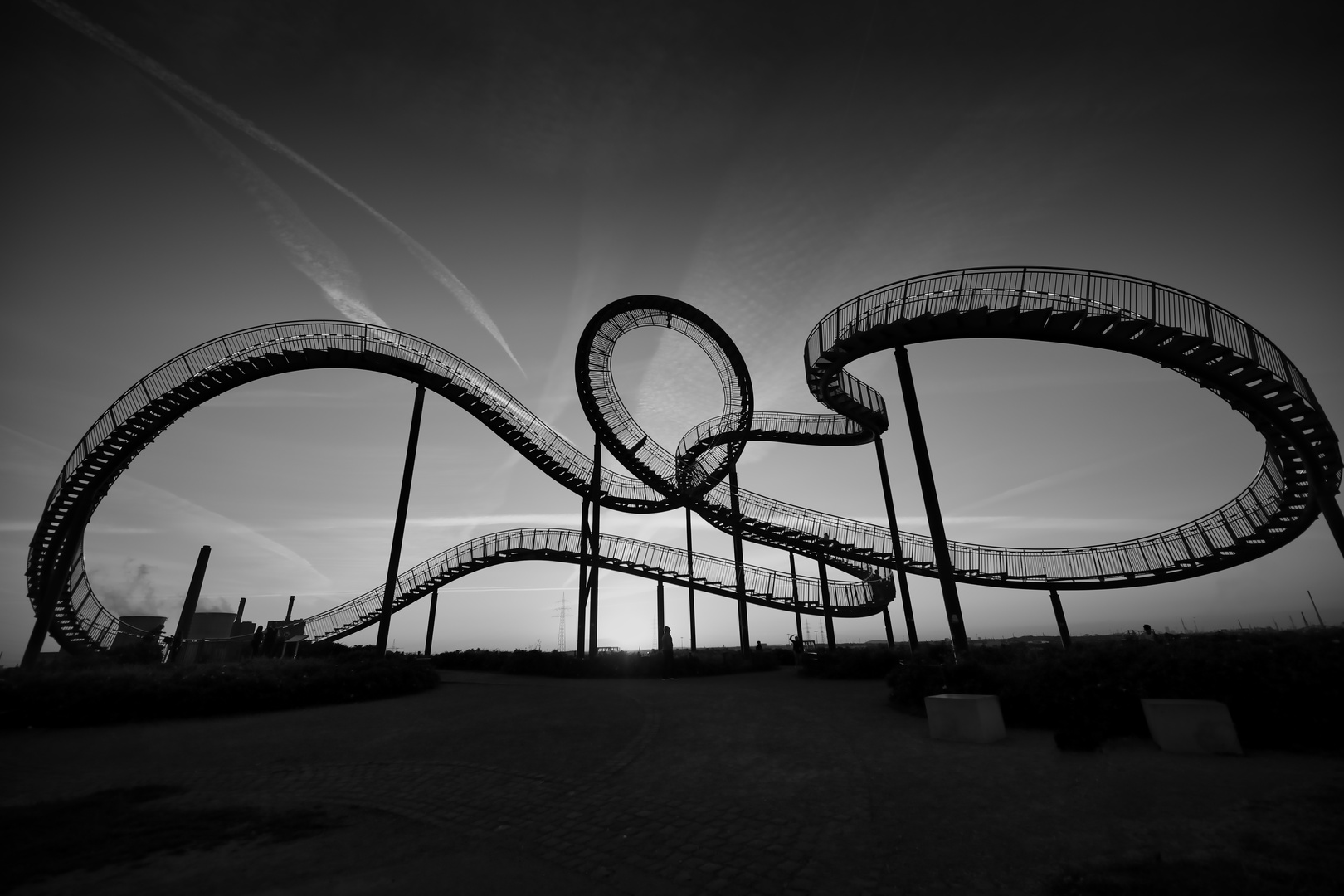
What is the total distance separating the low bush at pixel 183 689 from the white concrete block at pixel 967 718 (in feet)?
50.0

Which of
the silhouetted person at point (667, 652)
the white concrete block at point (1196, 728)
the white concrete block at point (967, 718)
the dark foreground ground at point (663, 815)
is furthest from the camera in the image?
the silhouetted person at point (667, 652)

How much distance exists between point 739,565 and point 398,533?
16.9 metres

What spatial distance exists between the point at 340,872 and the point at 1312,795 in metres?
9.89

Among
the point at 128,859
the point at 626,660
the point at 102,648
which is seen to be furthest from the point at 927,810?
the point at 102,648

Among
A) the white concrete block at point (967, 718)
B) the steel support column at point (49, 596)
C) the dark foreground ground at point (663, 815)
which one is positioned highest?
the steel support column at point (49, 596)

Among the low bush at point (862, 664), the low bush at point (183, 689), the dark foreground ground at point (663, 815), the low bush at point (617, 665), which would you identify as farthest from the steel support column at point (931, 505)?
the low bush at point (183, 689)

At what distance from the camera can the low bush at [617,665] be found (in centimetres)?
2120

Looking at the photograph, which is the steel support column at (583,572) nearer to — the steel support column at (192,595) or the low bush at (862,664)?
the low bush at (862,664)

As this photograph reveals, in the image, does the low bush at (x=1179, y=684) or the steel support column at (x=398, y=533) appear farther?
the steel support column at (x=398, y=533)

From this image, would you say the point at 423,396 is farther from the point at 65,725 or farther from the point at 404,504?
the point at 65,725

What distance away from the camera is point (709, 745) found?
30.6 ft

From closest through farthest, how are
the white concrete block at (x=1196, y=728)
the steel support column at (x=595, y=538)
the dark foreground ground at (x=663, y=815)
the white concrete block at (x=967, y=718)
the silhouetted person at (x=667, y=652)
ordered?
the dark foreground ground at (x=663, y=815) < the white concrete block at (x=1196, y=728) < the white concrete block at (x=967, y=718) < the silhouetted person at (x=667, y=652) < the steel support column at (x=595, y=538)

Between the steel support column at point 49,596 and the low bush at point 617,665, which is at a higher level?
the steel support column at point 49,596

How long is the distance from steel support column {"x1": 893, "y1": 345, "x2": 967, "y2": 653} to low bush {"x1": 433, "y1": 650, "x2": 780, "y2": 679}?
9883mm
